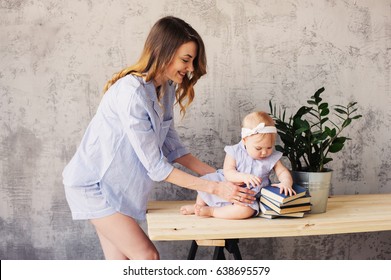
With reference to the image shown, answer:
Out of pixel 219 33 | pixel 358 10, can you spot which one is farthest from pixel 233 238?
pixel 358 10

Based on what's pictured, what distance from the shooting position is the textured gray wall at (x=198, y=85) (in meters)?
2.70

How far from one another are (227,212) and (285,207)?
0.86 feet

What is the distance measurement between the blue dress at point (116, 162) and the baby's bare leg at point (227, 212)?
27 cm

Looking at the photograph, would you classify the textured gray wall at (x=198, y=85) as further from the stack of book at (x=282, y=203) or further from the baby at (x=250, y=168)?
the stack of book at (x=282, y=203)

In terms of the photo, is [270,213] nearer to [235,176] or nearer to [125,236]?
[235,176]

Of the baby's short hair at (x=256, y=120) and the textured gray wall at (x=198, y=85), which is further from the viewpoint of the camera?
the textured gray wall at (x=198, y=85)

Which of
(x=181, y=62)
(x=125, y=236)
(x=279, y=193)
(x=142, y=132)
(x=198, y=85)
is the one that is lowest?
(x=125, y=236)

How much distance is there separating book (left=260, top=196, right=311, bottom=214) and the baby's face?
200 millimetres

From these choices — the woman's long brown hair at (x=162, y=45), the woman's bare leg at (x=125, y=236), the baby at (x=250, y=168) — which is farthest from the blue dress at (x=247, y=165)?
the woman's long brown hair at (x=162, y=45)

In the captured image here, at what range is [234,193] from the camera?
2.23 meters

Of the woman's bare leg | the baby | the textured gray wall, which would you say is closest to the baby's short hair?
the baby

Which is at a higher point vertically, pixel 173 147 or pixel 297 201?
pixel 173 147

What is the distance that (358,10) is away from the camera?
291cm

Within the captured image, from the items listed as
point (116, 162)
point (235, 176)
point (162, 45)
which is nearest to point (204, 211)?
point (235, 176)
